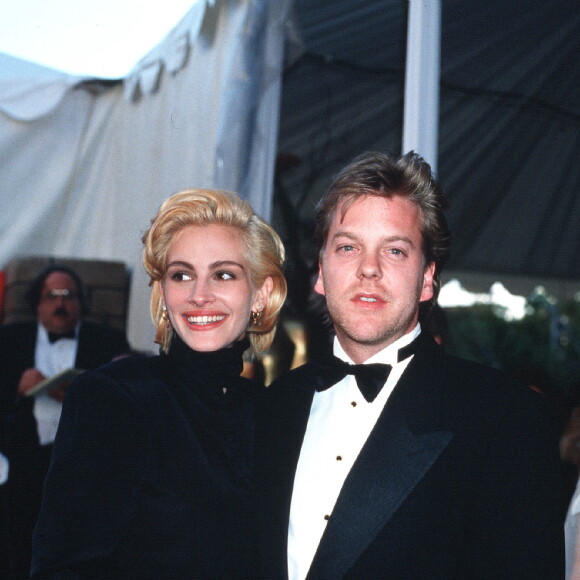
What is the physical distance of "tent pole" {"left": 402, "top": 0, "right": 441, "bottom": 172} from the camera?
2.97 metres

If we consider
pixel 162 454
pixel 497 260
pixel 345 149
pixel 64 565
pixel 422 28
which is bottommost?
pixel 64 565

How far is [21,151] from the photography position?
10.7 feet

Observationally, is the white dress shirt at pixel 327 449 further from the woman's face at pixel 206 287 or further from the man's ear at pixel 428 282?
the woman's face at pixel 206 287

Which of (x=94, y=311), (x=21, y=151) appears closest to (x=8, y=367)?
(x=94, y=311)

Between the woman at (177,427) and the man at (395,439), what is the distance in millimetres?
113

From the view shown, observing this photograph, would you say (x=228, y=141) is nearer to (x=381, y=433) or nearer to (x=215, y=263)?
(x=215, y=263)

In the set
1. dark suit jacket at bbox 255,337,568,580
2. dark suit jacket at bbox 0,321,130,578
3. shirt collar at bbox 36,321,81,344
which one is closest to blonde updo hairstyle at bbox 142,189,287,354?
dark suit jacket at bbox 255,337,568,580

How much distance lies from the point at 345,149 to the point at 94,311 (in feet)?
5.01

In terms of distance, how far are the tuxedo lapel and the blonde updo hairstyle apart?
2.05ft

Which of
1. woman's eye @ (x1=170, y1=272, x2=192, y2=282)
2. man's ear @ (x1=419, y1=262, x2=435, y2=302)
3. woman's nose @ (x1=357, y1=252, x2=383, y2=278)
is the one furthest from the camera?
woman's eye @ (x1=170, y1=272, x2=192, y2=282)

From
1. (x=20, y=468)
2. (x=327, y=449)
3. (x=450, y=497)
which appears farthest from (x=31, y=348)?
(x=450, y=497)

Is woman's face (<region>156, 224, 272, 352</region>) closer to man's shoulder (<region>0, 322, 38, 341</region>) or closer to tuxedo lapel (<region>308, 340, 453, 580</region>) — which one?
tuxedo lapel (<region>308, 340, 453, 580</region>)

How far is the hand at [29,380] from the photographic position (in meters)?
3.57

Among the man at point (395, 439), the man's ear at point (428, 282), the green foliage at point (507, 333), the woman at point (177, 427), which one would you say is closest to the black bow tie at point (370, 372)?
the man at point (395, 439)
